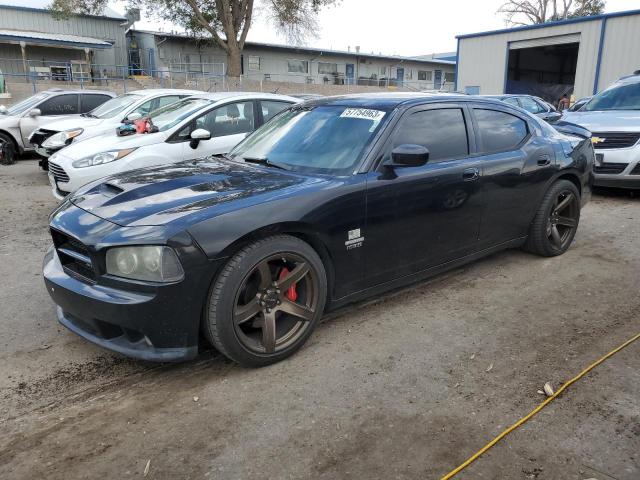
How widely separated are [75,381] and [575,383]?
9.68ft

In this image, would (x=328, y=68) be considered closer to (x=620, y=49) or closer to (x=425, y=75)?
(x=425, y=75)

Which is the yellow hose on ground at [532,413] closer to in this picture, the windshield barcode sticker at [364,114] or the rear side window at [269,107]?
the windshield barcode sticker at [364,114]

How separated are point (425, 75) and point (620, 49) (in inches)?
1224

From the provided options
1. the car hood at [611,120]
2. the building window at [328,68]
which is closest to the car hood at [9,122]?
the car hood at [611,120]

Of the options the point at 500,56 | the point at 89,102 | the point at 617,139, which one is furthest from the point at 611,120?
the point at 500,56

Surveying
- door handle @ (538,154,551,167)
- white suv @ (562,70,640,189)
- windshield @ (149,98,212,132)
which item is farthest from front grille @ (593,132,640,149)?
windshield @ (149,98,212,132)

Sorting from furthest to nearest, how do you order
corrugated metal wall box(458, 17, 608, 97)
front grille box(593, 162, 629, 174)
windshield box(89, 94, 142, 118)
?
corrugated metal wall box(458, 17, 608, 97)
windshield box(89, 94, 142, 118)
front grille box(593, 162, 629, 174)

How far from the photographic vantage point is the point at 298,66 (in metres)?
41.3

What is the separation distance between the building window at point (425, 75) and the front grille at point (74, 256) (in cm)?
5081

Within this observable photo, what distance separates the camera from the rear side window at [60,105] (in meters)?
11.7

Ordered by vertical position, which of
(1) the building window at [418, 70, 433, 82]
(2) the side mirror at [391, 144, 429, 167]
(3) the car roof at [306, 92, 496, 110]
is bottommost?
(2) the side mirror at [391, 144, 429, 167]

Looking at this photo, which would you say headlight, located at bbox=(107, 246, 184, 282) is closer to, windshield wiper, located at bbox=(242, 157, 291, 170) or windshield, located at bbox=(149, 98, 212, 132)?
windshield wiper, located at bbox=(242, 157, 291, 170)

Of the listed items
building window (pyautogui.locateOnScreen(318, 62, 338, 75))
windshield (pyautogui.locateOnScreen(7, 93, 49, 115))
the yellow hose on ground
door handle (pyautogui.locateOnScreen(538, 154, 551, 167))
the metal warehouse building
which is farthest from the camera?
building window (pyautogui.locateOnScreen(318, 62, 338, 75))

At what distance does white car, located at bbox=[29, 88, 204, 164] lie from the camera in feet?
29.6
